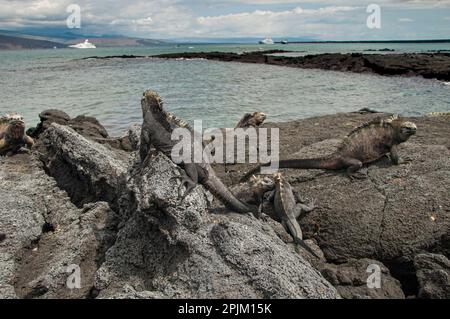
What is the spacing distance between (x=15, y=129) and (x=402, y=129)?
6112 millimetres

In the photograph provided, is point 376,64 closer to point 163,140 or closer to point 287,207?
point 287,207

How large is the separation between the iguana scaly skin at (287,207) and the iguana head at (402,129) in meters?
1.79

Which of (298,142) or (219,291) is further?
(298,142)

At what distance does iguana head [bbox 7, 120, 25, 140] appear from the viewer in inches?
299

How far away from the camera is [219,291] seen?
3.42 meters

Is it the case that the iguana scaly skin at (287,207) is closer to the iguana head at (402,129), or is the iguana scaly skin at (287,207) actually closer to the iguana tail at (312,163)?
the iguana tail at (312,163)

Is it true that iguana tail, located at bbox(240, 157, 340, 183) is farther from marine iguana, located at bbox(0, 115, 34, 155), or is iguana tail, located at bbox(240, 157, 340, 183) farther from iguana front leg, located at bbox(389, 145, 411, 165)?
marine iguana, located at bbox(0, 115, 34, 155)

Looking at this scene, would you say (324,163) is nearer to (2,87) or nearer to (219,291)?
(219,291)

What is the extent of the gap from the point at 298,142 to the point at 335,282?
12.2 feet

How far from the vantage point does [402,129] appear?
243 inches

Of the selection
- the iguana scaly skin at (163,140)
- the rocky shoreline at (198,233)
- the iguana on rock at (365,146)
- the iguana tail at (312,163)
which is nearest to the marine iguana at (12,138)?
the rocky shoreline at (198,233)

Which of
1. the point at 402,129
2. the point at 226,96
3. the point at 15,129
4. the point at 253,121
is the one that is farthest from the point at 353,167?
the point at 226,96

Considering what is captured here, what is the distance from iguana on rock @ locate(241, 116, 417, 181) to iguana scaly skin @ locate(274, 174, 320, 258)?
745 millimetres
